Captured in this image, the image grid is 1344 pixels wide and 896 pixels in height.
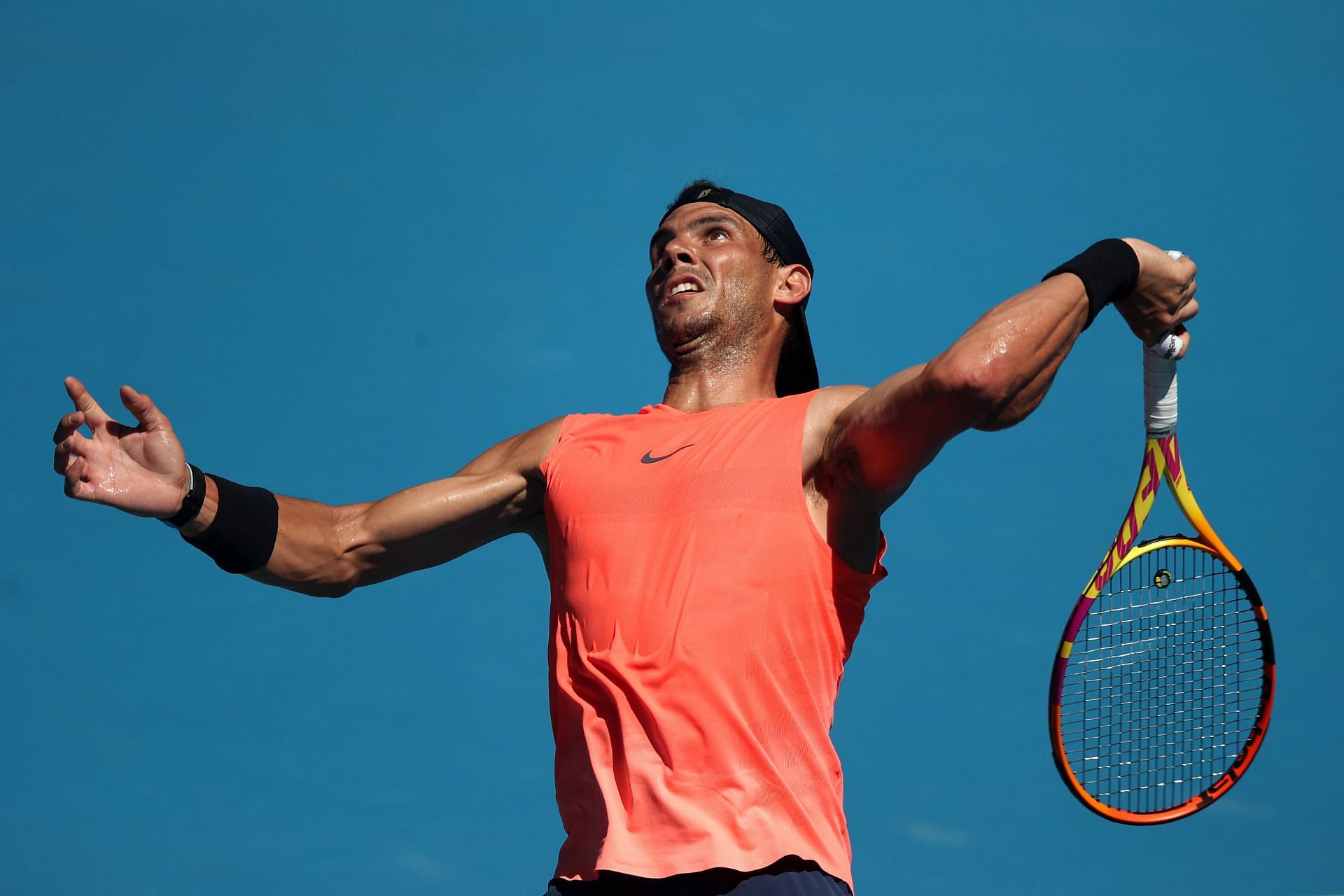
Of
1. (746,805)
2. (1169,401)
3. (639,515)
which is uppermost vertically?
(1169,401)

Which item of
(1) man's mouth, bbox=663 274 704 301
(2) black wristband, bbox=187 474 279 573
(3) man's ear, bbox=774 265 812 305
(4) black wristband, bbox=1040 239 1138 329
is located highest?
(3) man's ear, bbox=774 265 812 305

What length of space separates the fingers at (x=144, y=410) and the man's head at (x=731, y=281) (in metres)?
1.30

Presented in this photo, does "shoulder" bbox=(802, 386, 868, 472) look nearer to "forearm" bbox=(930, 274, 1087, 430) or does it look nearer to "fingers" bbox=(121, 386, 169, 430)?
"forearm" bbox=(930, 274, 1087, 430)

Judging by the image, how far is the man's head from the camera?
173 inches

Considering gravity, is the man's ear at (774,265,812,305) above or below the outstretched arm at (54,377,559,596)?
above

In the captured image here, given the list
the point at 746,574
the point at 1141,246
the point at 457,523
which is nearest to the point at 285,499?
the point at 457,523

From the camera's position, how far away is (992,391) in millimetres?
3213

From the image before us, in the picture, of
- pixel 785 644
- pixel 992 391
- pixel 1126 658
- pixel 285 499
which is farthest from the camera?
pixel 1126 658

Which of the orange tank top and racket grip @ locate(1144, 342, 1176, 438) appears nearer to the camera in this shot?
the orange tank top

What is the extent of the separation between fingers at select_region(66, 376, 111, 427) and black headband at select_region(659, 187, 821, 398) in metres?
1.65

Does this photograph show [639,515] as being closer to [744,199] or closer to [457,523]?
[457,523]

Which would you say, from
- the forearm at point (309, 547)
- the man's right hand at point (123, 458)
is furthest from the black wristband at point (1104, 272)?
the man's right hand at point (123, 458)

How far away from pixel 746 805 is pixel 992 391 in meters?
0.94

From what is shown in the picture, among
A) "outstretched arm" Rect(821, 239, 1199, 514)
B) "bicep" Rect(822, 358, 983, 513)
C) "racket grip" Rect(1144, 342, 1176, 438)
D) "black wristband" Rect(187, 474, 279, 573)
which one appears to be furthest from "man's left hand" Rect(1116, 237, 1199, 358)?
"black wristband" Rect(187, 474, 279, 573)
